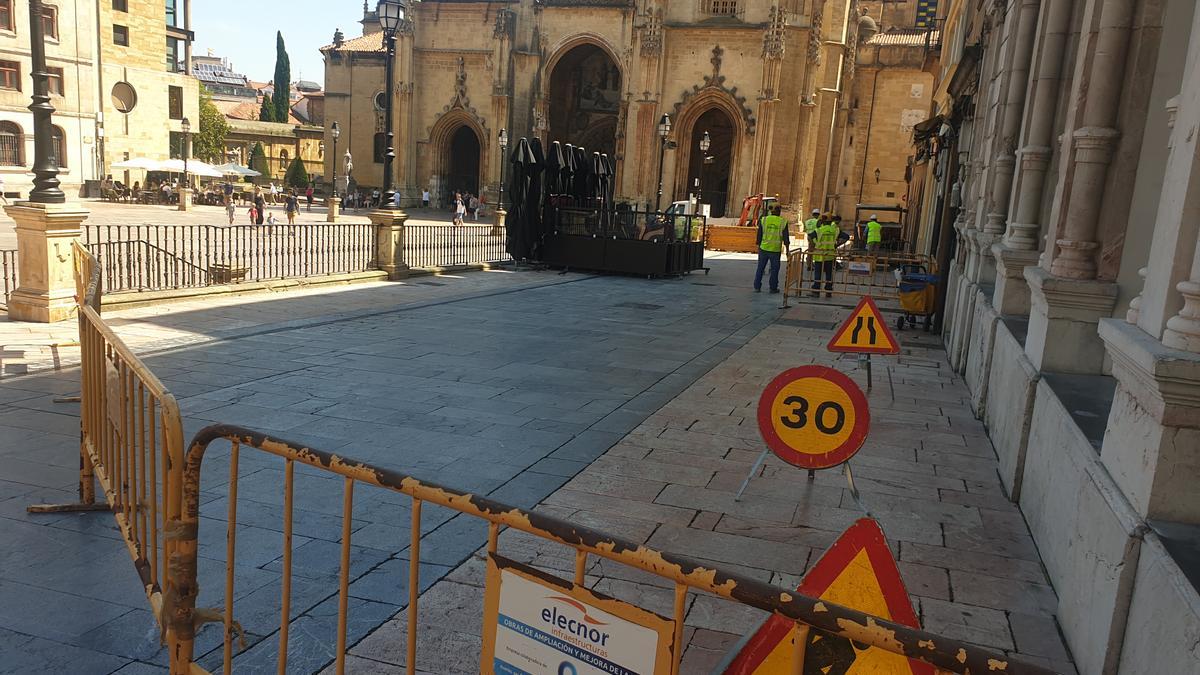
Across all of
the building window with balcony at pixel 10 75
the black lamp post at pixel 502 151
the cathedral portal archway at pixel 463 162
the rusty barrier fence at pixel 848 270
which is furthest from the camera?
the cathedral portal archway at pixel 463 162

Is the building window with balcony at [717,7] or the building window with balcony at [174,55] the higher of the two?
the building window with balcony at [717,7]

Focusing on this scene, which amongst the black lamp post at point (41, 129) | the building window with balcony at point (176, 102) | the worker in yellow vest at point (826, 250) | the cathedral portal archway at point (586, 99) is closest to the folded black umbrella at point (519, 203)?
the worker in yellow vest at point (826, 250)

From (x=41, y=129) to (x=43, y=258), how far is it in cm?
166

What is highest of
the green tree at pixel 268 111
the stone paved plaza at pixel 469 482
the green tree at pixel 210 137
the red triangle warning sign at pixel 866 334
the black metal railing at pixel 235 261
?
the green tree at pixel 268 111

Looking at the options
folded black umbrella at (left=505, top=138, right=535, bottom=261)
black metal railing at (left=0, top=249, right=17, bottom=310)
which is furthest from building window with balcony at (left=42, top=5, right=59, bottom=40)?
black metal railing at (left=0, top=249, right=17, bottom=310)

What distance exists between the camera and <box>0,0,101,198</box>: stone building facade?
40.4 meters

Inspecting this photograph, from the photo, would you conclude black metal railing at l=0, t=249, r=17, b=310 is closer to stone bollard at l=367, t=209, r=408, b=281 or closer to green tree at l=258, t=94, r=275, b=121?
stone bollard at l=367, t=209, r=408, b=281

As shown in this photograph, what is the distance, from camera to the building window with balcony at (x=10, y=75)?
40.4 meters

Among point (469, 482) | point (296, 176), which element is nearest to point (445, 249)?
point (469, 482)

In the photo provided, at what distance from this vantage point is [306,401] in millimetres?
7766

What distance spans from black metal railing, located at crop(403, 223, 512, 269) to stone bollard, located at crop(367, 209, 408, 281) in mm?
1914

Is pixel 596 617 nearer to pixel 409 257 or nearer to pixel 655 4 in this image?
pixel 409 257

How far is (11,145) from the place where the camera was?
136ft

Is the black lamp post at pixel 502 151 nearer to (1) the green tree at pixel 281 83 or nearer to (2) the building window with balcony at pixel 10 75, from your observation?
(2) the building window with balcony at pixel 10 75
